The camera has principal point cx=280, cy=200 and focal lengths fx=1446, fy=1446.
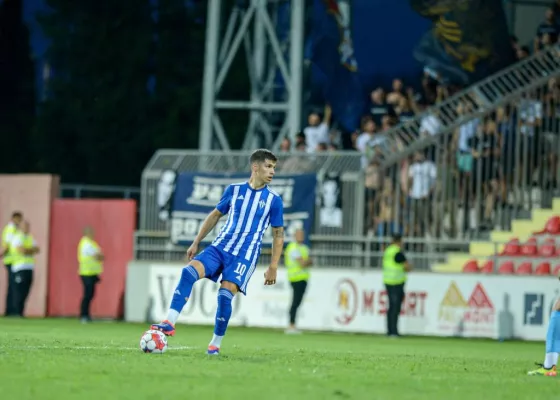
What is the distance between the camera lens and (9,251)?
100ft

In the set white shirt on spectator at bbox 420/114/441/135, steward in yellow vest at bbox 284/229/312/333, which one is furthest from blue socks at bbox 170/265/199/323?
white shirt on spectator at bbox 420/114/441/135

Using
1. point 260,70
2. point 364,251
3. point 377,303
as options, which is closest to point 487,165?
point 364,251

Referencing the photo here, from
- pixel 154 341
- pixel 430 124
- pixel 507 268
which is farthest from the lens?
pixel 430 124

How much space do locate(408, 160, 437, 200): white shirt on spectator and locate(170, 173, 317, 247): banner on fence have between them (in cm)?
195

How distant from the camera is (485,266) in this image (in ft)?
87.4

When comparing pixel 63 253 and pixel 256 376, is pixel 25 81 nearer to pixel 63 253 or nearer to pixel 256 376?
pixel 63 253

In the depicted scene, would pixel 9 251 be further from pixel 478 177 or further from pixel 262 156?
pixel 262 156

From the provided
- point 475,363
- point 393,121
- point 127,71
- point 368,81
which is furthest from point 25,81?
point 475,363

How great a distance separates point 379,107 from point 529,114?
19.0 ft

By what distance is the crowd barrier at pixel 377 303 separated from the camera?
2578 cm

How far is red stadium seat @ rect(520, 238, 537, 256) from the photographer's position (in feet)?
86.2

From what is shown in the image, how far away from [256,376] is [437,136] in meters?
16.3

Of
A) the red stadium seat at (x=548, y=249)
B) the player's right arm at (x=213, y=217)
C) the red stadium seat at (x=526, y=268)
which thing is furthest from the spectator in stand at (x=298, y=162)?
the player's right arm at (x=213, y=217)

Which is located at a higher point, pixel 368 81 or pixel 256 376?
pixel 368 81
